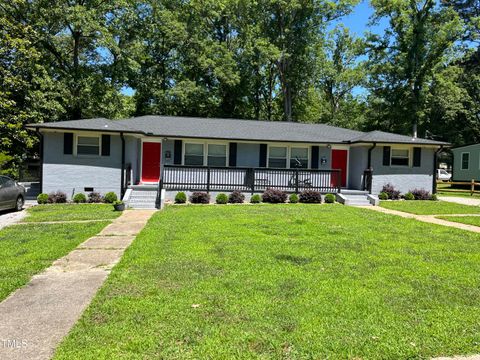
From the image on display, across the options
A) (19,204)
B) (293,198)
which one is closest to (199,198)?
(293,198)

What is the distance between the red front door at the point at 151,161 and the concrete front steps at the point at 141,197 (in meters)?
2.15

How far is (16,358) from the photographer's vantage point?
115 inches

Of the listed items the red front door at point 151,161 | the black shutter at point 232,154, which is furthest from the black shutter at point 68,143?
the black shutter at point 232,154

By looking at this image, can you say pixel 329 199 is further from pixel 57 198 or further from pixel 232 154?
pixel 57 198

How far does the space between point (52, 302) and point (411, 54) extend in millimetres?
33444

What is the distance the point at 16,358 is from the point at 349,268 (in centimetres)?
438

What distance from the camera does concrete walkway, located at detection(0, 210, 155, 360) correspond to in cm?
316

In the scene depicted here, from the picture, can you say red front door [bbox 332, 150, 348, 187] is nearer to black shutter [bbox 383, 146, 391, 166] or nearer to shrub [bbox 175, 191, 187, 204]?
black shutter [bbox 383, 146, 391, 166]

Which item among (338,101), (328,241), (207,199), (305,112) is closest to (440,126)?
(338,101)

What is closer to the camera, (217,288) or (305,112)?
(217,288)

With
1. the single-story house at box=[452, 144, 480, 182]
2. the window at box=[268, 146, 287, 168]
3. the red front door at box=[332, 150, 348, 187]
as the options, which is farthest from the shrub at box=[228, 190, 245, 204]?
the single-story house at box=[452, 144, 480, 182]

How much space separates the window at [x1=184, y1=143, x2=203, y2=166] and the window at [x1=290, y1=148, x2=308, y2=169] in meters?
4.64

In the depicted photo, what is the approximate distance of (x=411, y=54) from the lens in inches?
1206

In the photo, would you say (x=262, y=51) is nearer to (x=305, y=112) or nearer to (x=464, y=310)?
(x=305, y=112)
